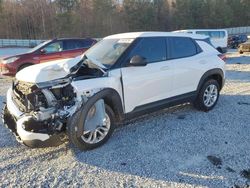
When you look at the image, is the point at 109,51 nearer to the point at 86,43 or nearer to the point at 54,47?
the point at 54,47

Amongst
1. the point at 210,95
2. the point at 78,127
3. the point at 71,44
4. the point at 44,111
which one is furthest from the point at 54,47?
the point at 78,127

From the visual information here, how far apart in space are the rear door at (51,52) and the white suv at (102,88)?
5660 mm

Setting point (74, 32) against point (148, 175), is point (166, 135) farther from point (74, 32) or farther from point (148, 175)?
point (74, 32)

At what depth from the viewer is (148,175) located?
3.71 meters

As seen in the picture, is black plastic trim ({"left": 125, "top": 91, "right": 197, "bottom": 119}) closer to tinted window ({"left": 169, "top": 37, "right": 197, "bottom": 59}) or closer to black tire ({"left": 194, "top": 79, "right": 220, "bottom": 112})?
black tire ({"left": 194, "top": 79, "right": 220, "bottom": 112})

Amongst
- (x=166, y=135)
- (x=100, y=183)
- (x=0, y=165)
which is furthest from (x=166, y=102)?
(x=0, y=165)

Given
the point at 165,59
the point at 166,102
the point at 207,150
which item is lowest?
the point at 207,150

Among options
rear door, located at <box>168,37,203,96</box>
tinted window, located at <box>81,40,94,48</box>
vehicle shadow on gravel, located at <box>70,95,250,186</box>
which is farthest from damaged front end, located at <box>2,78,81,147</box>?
tinted window, located at <box>81,40,94,48</box>

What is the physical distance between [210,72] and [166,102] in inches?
57.0

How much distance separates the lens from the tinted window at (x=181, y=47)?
556 centimetres

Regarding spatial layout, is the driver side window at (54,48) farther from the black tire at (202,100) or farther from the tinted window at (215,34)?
the tinted window at (215,34)

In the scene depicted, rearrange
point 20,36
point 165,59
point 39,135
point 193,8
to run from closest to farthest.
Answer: point 39,135, point 165,59, point 20,36, point 193,8

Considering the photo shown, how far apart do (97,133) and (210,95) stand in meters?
3.06

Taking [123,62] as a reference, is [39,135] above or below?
below
